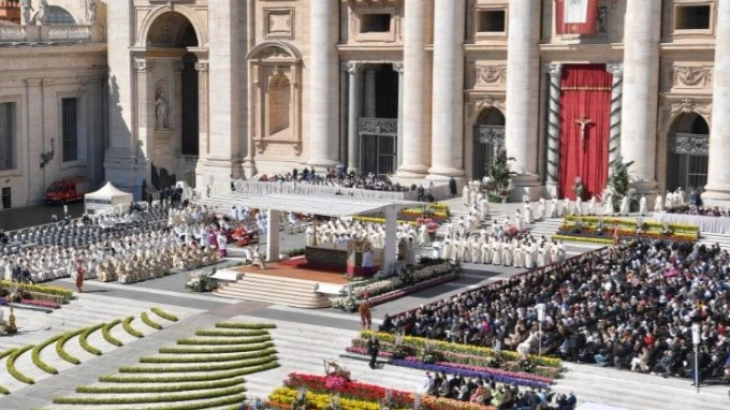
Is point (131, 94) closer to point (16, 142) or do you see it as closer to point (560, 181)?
point (16, 142)

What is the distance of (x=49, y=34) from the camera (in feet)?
286

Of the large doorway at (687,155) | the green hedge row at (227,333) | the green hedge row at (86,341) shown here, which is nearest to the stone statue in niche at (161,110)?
the large doorway at (687,155)

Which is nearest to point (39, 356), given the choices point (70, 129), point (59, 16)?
point (70, 129)

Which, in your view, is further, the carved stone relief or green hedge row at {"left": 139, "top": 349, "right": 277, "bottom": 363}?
the carved stone relief

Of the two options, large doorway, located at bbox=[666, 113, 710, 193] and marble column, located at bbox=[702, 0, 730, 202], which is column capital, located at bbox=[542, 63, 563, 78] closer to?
large doorway, located at bbox=[666, 113, 710, 193]

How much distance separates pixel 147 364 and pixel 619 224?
2975 centimetres

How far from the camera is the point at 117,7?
298ft

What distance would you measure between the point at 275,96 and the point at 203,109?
19.1 feet

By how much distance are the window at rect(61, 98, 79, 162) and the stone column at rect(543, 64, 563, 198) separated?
33283 millimetres

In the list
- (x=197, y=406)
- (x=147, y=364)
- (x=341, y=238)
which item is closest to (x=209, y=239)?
(x=341, y=238)

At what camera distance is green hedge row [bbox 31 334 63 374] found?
46188mm

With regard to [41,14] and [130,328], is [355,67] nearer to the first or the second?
[41,14]

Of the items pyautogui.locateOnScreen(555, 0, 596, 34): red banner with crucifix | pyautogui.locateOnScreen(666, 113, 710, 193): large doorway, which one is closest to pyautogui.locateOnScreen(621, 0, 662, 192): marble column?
pyautogui.locateOnScreen(666, 113, 710, 193): large doorway

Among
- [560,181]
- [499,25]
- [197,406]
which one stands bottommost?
[197,406]
